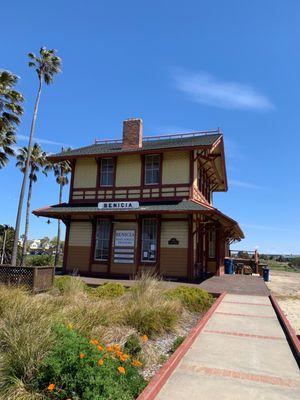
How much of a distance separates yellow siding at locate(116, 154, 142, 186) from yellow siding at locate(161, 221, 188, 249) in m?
3.03

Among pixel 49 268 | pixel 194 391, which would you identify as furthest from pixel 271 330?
pixel 49 268

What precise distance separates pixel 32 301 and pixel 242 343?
414 centimetres

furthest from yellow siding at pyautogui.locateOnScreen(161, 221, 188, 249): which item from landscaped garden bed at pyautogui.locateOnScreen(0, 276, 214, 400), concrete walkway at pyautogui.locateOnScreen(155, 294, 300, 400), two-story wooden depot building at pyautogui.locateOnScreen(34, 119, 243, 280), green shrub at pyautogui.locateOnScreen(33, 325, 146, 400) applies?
green shrub at pyautogui.locateOnScreen(33, 325, 146, 400)

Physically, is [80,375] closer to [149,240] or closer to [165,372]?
[165,372]

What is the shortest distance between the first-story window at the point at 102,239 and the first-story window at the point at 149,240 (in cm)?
211

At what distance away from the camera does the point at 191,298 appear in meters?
11.3

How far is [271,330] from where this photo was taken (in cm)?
839

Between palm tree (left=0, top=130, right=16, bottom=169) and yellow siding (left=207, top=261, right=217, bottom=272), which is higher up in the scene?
palm tree (left=0, top=130, right=16, bottom=169)

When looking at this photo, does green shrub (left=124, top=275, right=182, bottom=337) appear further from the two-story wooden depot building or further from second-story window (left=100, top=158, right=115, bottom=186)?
second-story window (left=100, top=158, right=115, bottom=186)

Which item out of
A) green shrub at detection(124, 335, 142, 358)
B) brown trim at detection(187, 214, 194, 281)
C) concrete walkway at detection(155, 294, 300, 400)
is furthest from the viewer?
brown trim at detection(187, 214, 194, 281)

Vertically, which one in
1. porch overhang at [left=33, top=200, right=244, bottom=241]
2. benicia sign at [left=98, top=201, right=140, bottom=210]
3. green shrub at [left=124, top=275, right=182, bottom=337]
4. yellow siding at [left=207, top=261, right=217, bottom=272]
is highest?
benicia sign at [left=98, top=201, right=140, bottom=210]

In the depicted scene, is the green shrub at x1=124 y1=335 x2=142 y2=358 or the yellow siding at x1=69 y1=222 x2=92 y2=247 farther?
the yellow siding at x1=69 y1=222 x2=92 y2=247

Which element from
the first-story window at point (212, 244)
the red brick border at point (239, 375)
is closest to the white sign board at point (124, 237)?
the first-story window at point (212, 244)

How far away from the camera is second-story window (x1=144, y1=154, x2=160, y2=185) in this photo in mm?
19906
